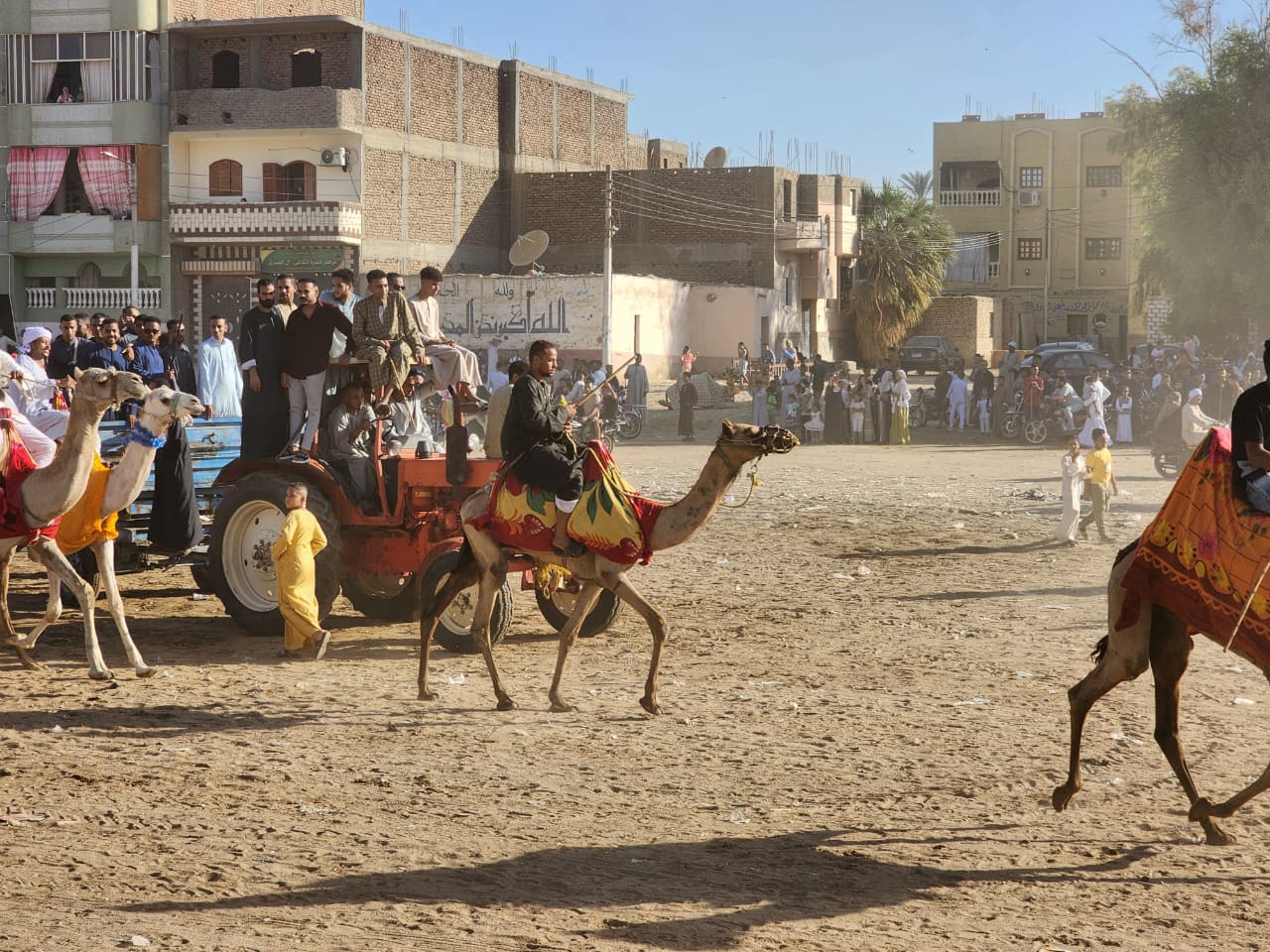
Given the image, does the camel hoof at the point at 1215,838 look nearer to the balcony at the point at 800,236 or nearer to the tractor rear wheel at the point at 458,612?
the tractor rear wheel at the point at 458,612

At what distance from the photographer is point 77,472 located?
9695mm

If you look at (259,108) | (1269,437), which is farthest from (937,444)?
(1269,437)

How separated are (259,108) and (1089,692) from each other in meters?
44.0

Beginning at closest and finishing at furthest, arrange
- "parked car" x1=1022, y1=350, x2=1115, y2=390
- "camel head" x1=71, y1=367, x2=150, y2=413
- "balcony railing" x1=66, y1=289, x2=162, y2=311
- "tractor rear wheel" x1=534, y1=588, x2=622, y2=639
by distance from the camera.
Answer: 1. "camel head" x1=71, y1=367, x2=150, y2=413
2. "tractor rear wheel" x1=534, y1=588, x2=622, y2=639
3. "parked car" x1=1022, y1=350, x2=1115, y2=390
4. "balcony railing" x1=66, y1=289, x2=162, y2=311

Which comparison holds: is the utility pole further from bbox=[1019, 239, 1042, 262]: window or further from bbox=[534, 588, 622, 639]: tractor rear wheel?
bbox=[1019, 239, 1042, 262]: window

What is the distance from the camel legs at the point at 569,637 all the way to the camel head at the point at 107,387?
317cm

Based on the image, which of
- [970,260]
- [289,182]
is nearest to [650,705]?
[289,182]

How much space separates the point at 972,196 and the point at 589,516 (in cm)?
6425

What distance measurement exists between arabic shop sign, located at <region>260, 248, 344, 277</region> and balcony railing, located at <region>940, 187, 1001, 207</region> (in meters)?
33.5

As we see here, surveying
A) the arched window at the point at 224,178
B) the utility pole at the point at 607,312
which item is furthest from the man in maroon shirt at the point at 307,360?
the arched window at the point at 224,178

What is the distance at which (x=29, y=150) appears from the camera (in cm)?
4872

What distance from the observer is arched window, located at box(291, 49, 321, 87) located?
48.2 metres

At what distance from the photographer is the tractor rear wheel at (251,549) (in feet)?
36.6

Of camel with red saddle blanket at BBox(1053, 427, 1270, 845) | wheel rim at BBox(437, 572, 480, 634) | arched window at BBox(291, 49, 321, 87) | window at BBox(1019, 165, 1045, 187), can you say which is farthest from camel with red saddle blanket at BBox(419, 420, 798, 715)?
window at BBox(1019, 165, 1045, 187)
